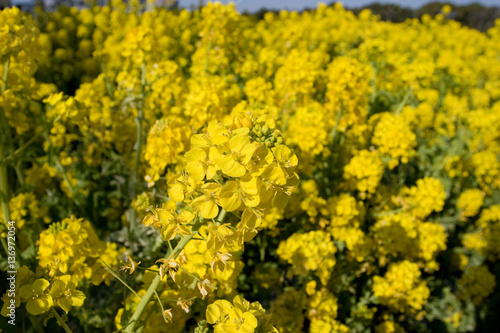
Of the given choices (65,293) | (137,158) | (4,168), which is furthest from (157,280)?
(4,168)

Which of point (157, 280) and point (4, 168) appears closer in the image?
point (157, 280)

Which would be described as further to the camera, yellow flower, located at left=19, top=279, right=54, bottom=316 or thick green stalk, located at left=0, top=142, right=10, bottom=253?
thick green stalk, located at left=0, top=142, right=10, bottom=253

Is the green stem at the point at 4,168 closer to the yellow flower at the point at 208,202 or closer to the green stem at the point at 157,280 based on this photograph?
the green stem at the point at 157,280

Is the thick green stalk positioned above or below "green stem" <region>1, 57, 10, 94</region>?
below

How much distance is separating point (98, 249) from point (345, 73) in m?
2.43

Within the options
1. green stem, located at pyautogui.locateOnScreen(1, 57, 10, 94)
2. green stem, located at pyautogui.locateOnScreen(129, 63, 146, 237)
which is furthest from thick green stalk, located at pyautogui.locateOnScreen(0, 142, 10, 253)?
green stem, located at pyautogui.locateOnScreen(129, 63, 146, 237)

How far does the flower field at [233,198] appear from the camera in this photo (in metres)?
1.49

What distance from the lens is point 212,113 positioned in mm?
2773

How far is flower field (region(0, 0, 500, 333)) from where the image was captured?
1489mm

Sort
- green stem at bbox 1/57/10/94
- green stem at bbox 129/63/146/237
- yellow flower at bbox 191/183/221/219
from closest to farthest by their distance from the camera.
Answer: yellow flower at bbox 191/183/221/219 → green stem at bbox 1/57/10/94 → green stem at bbox 129/63/146/237

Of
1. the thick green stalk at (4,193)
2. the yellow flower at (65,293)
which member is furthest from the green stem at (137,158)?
the yellow flower at (65,293)

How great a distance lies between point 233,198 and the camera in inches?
52.0

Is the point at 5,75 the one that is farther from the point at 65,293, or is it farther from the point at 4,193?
the point at 65,293

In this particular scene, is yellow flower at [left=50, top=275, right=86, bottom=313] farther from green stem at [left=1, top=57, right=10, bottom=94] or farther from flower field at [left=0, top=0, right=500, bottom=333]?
green stem at [left=1, top=57, right=10, bottom=94]
